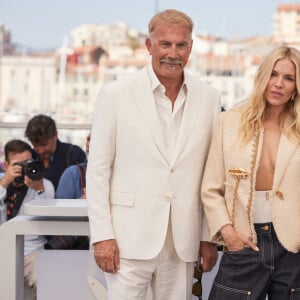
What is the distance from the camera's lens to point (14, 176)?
4078 mm


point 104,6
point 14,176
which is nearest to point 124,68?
point 104,6

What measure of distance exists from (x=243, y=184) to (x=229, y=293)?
371 mm

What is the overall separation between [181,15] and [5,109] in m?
54.6

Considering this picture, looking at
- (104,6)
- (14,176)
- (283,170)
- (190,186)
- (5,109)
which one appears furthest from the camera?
(104,6)

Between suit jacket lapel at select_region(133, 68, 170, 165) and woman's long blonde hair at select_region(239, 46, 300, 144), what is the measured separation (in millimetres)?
286

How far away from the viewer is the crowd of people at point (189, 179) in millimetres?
2670

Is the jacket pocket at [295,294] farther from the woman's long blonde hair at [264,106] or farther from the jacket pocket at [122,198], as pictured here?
the jacket pocket at [122,198]

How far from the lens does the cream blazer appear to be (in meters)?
2.66

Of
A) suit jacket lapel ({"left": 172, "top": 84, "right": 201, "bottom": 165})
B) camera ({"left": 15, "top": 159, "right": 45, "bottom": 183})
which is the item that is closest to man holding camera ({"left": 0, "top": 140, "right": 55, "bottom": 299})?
camera ({"left": 15, "top": 159, "right": 45, "bottom": 183})

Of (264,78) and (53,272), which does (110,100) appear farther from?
(53,272)

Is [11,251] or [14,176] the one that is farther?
[14,176]

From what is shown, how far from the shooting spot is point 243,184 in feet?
8.80

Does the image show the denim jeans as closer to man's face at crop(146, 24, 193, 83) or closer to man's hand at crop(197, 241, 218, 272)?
man's hand at crop(197, 241, 218, 272)

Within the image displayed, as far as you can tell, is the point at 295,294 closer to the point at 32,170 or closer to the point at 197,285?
the point at 197,285
